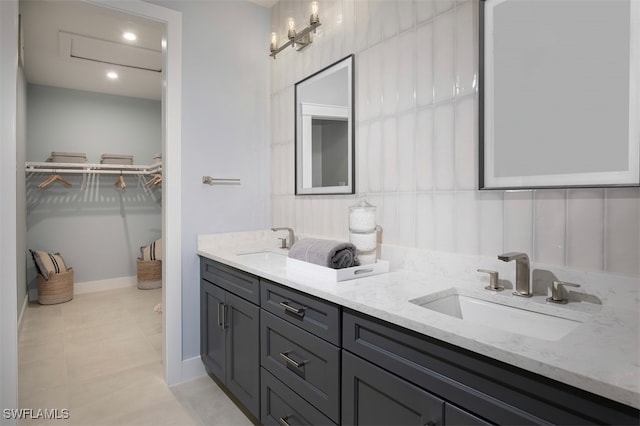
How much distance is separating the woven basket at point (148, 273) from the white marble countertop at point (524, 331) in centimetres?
334

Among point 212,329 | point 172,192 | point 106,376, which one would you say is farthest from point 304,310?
point 106,376

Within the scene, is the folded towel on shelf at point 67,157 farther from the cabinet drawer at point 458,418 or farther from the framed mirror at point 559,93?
the cabinet drawer at point 458,418

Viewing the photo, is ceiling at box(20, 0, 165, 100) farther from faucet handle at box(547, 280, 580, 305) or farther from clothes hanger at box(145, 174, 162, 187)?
faucet handle at box(547, 280, 580, 305)

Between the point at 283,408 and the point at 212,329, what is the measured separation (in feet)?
2.80

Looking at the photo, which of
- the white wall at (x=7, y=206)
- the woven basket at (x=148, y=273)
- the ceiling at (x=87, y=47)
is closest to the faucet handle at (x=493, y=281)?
the white wall at (x=7, y=206)

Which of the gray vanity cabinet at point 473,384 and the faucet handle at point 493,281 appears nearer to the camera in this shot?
the gray vanity cabinet at point 473,384

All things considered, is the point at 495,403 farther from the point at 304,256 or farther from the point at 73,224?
the point at 73,224

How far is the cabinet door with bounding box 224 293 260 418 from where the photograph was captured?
1749 millimetres

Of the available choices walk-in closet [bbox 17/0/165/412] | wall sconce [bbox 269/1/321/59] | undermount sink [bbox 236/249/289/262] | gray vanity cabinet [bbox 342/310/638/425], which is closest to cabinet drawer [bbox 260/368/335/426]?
gray vanity cabinet [bbox 342/310/638/425]

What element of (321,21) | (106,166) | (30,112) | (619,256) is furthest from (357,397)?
(30,112)

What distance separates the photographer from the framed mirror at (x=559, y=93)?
1028 millimetres

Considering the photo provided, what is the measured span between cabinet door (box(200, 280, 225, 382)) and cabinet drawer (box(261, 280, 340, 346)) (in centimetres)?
56

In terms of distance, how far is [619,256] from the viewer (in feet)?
3.40

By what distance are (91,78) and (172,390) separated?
367 cm
